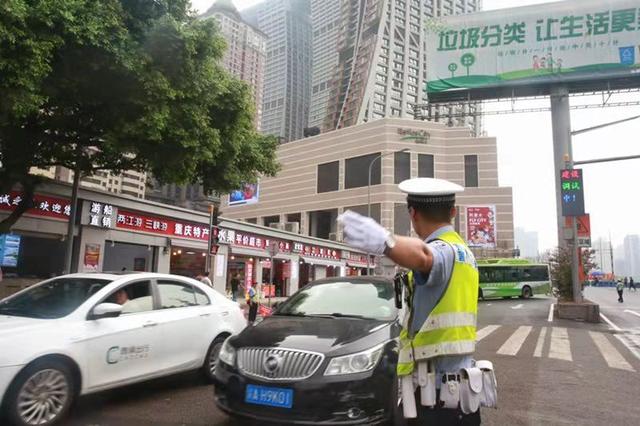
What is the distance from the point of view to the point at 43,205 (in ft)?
47.3

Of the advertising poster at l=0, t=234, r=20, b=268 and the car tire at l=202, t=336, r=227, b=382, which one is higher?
the advertising poster at l=0, t=234, r=20, b=268

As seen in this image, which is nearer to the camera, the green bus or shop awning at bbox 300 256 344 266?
shop awning at bbox 300 256 344 266

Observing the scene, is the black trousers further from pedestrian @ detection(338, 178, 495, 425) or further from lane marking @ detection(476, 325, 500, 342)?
lane marking @ detection(476, 325, 500, 342)

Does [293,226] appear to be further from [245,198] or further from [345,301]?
[345,301]

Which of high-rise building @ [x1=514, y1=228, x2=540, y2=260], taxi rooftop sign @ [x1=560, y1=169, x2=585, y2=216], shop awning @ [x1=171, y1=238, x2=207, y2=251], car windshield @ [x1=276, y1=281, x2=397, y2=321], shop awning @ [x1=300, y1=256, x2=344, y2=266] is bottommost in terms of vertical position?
car windshield @ [x1=276, y1=281, x2=397, y2=321]

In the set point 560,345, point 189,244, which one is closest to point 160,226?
point 189,244

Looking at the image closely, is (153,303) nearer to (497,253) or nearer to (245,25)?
(497,253)

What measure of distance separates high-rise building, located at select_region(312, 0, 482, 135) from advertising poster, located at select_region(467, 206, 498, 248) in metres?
48.2

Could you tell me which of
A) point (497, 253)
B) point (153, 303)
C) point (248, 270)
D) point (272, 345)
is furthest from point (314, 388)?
point (497, 253)

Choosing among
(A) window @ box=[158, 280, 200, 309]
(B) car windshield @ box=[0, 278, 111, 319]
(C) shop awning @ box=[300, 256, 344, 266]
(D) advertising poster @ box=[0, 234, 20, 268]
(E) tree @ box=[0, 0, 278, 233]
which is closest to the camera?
(B) car windshield @ box=[0, 278, 111, 319]

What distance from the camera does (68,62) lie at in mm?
8766

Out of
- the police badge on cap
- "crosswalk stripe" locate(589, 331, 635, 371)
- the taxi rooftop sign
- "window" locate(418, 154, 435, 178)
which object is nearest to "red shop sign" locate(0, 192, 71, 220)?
the police badge on cap

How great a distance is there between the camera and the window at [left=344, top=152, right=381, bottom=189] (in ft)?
186

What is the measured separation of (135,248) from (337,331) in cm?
1811
